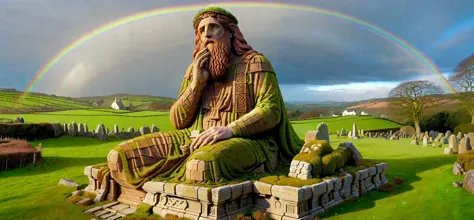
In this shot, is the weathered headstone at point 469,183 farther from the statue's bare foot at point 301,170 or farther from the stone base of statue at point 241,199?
the statue's bare foot at point 301,170

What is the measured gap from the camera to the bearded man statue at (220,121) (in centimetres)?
759

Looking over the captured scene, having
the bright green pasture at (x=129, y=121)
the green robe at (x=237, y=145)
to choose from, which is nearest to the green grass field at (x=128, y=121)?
the bright green pasture at (x=129, y=121)

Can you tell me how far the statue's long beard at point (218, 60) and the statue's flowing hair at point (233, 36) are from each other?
1.73ft

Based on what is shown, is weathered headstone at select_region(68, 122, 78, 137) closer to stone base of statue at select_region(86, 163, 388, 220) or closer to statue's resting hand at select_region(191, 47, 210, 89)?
statue's resting hand at select_region(191, 47, 210, 89)

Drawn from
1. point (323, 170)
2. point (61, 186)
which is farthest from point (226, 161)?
point (61, 186)

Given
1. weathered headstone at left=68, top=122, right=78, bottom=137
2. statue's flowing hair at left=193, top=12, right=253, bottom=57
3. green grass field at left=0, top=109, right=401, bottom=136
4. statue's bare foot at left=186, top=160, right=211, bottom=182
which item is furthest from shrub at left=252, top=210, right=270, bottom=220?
green grass field at left=0, top=109, right=401, bottom=136

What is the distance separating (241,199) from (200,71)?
3560 mm

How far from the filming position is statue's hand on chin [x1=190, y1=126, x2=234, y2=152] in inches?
304

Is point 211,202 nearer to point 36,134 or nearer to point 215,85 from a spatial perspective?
point 215,85

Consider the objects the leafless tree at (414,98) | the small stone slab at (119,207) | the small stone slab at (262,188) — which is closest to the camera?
the small stone slab at (262,188)

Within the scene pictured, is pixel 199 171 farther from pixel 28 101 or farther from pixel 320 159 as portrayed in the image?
pixel 28 101

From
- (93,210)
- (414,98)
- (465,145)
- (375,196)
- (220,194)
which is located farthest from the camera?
(414,98)

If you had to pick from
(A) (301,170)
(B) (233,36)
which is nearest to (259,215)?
(A) (301,170)

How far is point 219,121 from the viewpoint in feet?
29.1
